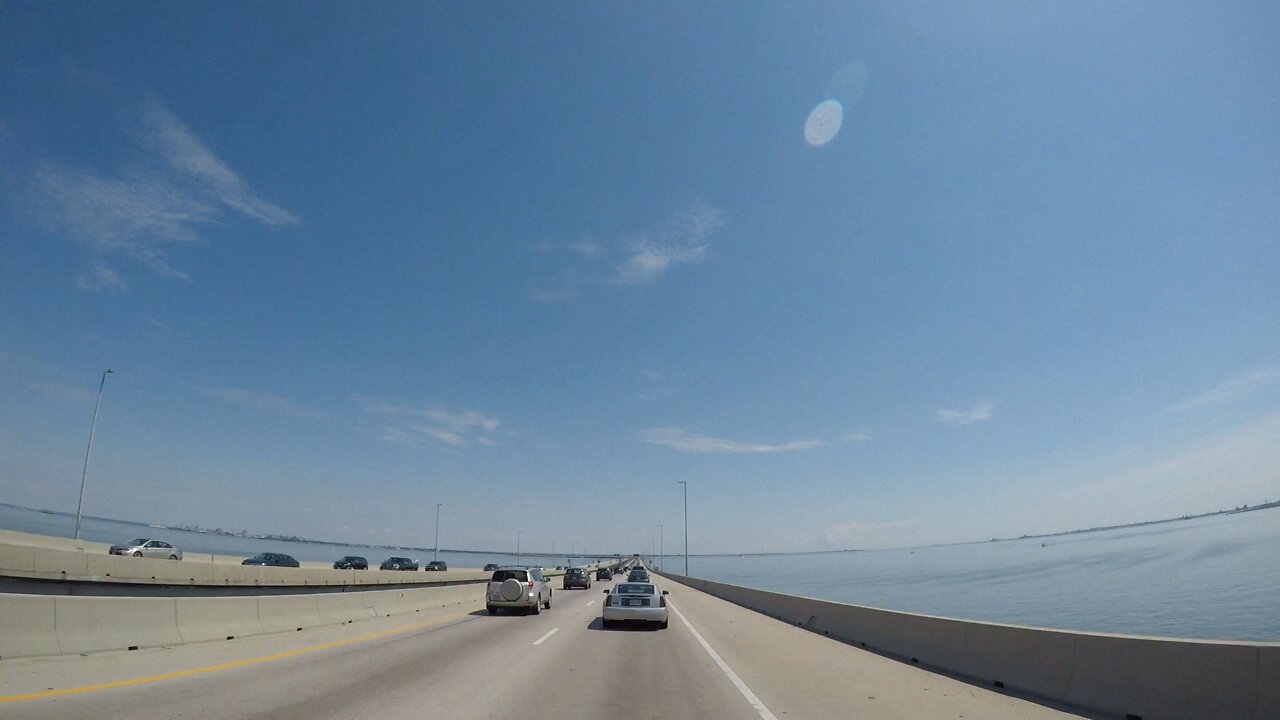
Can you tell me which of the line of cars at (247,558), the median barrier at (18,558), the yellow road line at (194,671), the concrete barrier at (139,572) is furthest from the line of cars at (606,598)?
the median barrier at (18,558)

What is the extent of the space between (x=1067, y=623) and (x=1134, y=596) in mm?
17115

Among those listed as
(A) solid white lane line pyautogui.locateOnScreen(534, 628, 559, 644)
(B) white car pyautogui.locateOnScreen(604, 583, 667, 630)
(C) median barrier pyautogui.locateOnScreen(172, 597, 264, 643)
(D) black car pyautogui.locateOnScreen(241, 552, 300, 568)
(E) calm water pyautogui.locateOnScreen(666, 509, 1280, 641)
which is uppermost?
(C) median barrier pyautogui.locateOnScreen(172, 597, 264, 643)

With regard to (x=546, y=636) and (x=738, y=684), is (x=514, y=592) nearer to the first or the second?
(x=546, y=636)

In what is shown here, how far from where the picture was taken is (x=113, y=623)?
10.2 m

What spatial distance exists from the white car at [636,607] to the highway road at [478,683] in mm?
3517

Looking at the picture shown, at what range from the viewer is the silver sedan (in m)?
36.6

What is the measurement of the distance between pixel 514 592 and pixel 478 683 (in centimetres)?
1437

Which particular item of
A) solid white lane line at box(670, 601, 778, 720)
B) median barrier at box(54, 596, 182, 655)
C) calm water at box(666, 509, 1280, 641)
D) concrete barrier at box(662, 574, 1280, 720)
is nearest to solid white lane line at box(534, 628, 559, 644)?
solid white lane line at box(670, 601, 778, 720)

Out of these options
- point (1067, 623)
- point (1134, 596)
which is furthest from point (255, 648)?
point (1134, 596)

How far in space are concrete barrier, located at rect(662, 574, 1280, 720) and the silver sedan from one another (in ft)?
Answer: 139

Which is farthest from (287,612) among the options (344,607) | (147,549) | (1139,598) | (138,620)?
(1139,598)

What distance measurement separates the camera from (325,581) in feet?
120

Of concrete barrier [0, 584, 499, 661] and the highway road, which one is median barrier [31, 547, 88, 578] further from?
→ the highway road

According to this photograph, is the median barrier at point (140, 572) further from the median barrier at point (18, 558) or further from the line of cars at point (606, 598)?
the line of cars at point (606, 598)
